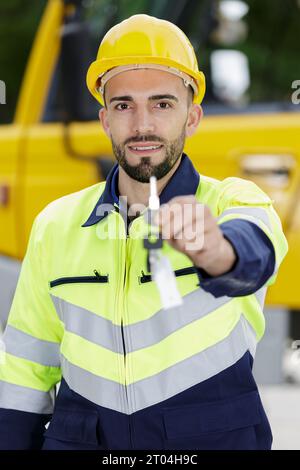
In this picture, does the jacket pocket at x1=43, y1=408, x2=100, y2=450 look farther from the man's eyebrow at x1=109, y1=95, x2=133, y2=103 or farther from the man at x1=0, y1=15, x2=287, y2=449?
the man's eyebrow at x1=109, y1=95, x2=133, y2=103

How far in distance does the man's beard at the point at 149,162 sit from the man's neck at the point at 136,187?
0.03m

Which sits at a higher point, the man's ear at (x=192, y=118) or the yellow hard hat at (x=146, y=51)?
the yellow hard hat at (x=146, y=51)

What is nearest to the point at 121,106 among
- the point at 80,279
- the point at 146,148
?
the point at 146,148

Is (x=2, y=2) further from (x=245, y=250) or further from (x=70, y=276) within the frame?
(x=245, y=250)

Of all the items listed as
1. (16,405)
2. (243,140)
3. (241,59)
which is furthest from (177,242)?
(241,59)

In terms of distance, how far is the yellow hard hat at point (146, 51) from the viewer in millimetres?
2307

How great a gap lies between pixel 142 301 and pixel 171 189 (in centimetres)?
27

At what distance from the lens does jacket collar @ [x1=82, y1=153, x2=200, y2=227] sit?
233 centimetres

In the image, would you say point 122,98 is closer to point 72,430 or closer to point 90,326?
point 90,326

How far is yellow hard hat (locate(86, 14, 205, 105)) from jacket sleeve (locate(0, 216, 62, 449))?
43 cm

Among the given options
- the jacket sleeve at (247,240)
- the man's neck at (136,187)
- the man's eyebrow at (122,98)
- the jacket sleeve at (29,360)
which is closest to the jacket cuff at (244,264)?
the jacket sleeve at (247,240)

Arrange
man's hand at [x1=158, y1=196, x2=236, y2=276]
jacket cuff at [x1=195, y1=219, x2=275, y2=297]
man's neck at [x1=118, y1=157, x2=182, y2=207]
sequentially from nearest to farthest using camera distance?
man's hand at [x1=158, y1=196, x2=236, y2=276] < jacket cuff at [x1=195, y1=219, x2=275, y2=297] < man's neck at [x1=118, y1=157, x2=182, y2=207]

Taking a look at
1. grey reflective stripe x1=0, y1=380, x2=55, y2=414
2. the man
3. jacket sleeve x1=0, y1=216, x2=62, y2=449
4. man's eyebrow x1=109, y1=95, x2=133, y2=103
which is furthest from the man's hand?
grey reflective stripe x1=0, y1=380, x2=55, y2=414

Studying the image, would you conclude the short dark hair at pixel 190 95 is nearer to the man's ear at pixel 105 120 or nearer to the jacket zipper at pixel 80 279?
the man's ear at pixel 105 120
